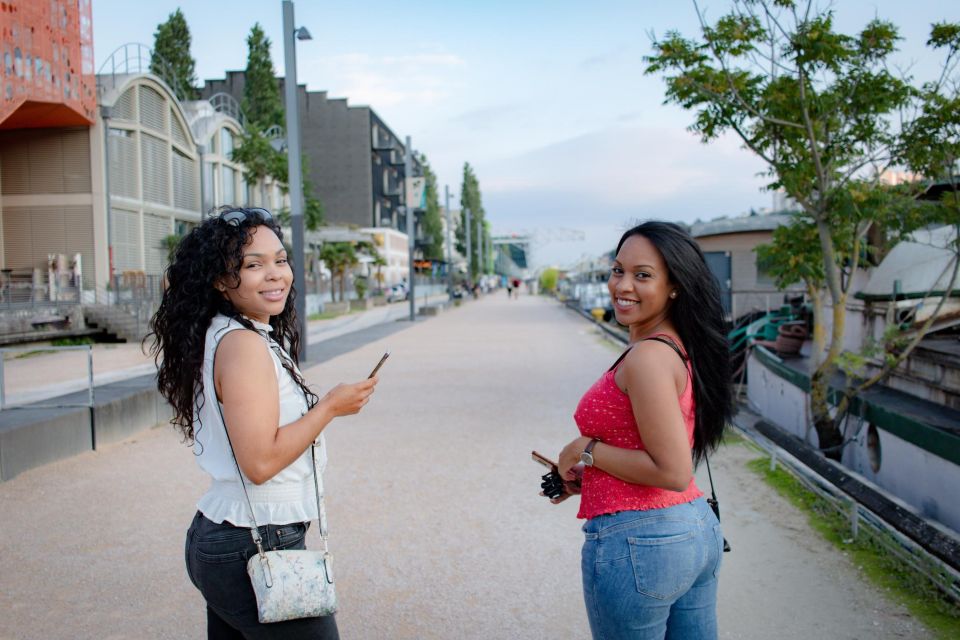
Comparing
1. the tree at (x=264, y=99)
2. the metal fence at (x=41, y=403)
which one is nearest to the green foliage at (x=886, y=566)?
the metal fence at (x=41, y=403)

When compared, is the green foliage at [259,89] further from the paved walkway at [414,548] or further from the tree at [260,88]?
the paved walkway at [414,548]

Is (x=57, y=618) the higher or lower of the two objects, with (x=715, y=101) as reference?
lower

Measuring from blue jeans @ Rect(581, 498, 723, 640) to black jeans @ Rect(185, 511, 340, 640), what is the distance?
713mm

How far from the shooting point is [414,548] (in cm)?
499

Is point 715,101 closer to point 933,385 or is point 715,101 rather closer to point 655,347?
point 933,385

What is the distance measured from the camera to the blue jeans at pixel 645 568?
2061mm

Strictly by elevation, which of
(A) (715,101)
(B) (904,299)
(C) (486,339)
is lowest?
(C) (486,339)

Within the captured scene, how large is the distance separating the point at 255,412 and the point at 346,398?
0.27 meters

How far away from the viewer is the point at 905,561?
4.34 meters

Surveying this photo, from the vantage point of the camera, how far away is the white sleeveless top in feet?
7.02

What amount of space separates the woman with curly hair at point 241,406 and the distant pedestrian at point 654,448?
2.18 ft

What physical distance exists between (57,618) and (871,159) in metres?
7.81

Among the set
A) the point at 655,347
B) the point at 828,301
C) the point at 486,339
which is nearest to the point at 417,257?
the point at 486,339

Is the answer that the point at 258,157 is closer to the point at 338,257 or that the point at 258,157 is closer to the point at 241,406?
the point at 338,257
